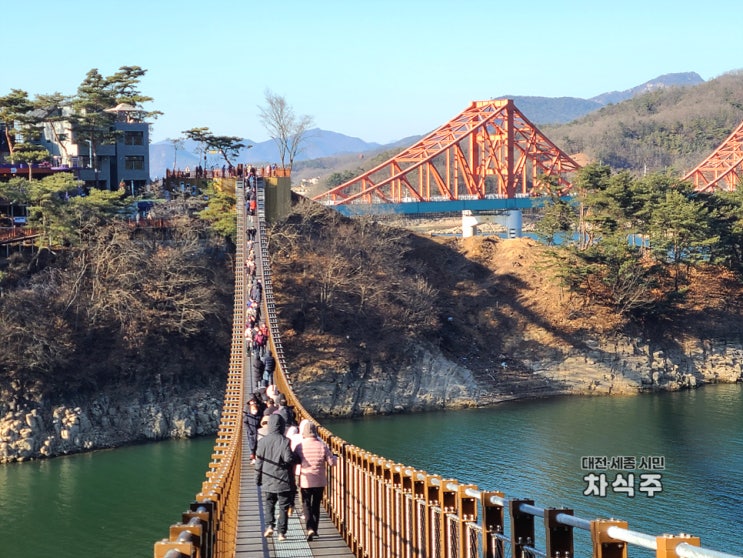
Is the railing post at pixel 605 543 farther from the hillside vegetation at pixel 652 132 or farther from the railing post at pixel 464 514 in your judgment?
the hillside vegetation at pixel 652 132

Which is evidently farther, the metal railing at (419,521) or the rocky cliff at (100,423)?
the rocky cliff at (100,423)

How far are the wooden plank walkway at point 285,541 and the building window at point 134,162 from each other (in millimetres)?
29718

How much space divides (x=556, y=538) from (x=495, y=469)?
19.7m

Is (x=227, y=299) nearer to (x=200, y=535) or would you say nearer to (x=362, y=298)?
(x=362, y=298)

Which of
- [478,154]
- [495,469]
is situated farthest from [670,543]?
[478,154]

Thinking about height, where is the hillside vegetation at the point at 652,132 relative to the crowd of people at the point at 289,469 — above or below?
above

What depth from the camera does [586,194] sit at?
3816 cm

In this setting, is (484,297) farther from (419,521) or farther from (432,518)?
(432,518)

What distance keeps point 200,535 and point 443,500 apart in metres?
1.65

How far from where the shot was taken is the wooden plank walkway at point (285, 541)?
27.3 ft

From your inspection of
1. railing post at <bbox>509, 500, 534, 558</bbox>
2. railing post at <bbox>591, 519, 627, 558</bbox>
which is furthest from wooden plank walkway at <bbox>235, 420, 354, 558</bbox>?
railing post at <bbox>591, 519, 627, 558</bbox>

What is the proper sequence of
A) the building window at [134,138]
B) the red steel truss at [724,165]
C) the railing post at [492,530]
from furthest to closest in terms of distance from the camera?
the red steel truss at [724,165] < the building window at [134,138] < the railing post at [492,530]

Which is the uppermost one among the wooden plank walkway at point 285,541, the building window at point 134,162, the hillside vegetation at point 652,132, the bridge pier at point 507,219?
the hillside vegetation at point 652,132

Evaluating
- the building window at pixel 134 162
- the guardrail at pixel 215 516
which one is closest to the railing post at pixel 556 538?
the guardrail at pixel 215 516
